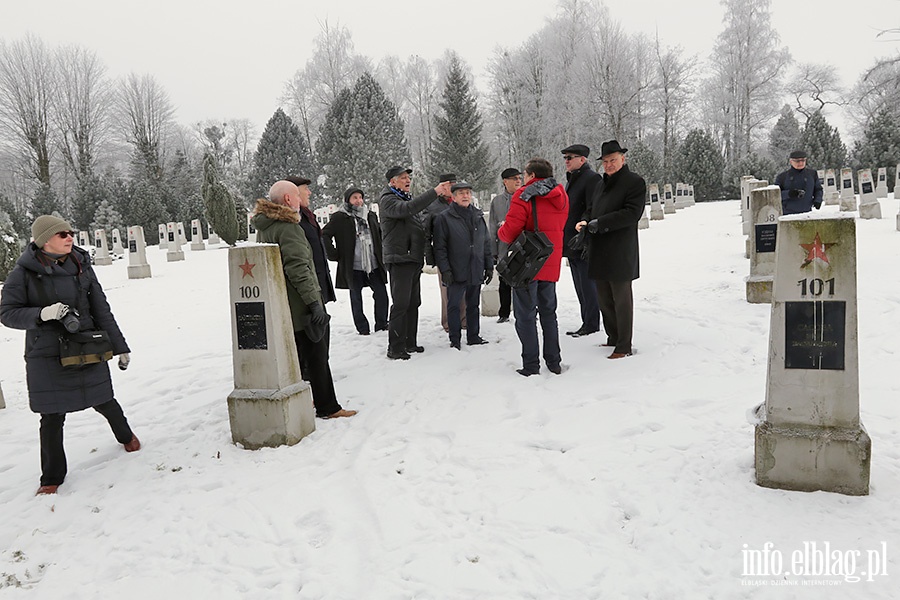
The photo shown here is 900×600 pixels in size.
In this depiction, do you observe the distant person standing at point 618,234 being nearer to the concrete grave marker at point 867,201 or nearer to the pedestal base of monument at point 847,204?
the concrete grave marker at point 867,201

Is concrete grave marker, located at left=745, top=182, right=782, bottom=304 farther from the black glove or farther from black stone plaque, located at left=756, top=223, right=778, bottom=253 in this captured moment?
the black glove

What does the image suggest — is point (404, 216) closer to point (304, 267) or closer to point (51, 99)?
point (304, 267)

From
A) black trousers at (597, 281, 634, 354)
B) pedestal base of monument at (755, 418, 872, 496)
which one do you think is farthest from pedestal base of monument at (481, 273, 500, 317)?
pedestal base of monument at (755, 418, 872, 496)

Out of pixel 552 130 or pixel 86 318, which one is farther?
pixel 552 130

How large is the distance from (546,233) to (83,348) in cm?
371

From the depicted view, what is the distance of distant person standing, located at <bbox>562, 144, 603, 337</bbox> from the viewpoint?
6051 millimetres

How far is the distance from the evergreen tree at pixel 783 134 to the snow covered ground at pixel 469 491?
40.8 meters

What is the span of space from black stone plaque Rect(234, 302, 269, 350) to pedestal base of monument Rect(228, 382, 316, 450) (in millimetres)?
355

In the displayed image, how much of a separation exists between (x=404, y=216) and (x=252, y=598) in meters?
3.87

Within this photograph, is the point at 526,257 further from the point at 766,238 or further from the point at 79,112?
the point at 79,112

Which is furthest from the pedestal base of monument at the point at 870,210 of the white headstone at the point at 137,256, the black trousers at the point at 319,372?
the white headstone at the point at 137,256

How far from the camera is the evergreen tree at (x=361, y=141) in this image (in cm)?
3734

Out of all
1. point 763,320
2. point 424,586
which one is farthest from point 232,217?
point 424,586

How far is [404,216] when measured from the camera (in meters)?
5.79
